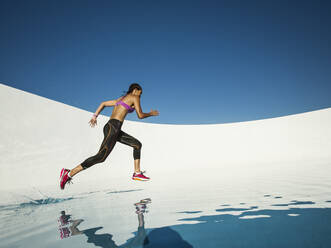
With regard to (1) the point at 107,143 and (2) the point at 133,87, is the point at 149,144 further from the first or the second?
(1) the point at 107,143

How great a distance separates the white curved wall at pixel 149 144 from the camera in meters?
12.0

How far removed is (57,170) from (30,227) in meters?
11.2

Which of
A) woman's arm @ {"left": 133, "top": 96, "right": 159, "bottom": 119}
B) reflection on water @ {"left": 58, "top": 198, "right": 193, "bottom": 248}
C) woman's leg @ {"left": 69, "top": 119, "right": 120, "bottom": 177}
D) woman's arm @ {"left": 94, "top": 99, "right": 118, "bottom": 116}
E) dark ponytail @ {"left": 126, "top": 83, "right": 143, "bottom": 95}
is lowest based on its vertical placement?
reflection on water @ {"left": 58, "top": 198, "right": 193, "bottom": 248}

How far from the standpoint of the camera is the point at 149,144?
20781 millimetres

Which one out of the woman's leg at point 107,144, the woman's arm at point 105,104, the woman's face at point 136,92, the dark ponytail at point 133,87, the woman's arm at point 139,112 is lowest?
the woman's leg at point 107,144

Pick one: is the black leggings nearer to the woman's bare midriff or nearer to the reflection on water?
the woman's bare midriff

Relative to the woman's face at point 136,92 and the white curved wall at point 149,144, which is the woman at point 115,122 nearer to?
the woman's face at point 136,92

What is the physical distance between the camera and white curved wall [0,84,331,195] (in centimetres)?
1205

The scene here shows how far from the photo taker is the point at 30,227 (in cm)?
262

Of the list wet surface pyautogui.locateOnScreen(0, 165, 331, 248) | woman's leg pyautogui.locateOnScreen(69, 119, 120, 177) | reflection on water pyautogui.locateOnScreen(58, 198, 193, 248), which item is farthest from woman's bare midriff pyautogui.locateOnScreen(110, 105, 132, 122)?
reflection on water pyautogui.locateOnScreen(58, 198, 193, 248)

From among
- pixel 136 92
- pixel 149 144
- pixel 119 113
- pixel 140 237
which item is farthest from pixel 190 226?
pixel 149 144

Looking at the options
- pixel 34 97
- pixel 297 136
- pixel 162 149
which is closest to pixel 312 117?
pixel 297 136

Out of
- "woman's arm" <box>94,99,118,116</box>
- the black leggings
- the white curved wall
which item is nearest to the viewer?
the black leggings

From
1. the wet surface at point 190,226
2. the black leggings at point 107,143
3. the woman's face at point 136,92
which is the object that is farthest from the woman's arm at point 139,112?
the wet surface at point 190,226
